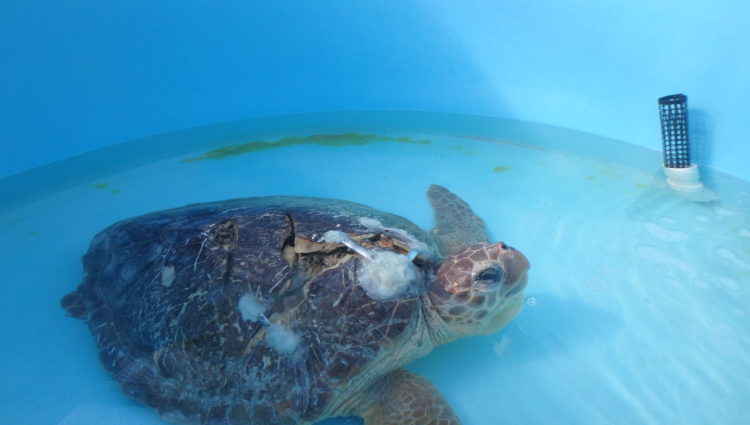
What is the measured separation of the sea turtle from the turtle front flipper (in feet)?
1.44

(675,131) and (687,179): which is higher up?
(675,131)

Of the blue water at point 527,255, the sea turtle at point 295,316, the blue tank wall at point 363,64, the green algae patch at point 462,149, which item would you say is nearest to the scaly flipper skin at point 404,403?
the sea turtle at point 295,316

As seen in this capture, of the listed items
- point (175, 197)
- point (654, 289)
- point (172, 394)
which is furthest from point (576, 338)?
point (175, 197)

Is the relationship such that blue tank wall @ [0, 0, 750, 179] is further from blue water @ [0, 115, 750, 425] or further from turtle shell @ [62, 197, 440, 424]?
turtle shell @ [62, 197, 440, 424]

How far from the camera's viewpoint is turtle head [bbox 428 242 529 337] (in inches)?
56.2

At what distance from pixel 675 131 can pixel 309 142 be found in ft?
8.84

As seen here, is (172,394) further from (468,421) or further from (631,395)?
(631,395)

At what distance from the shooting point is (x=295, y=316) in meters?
1.37

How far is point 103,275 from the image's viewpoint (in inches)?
70.7

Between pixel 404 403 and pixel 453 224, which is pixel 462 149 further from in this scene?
pixel 404 403

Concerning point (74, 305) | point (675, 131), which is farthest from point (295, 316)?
point (675, 131)

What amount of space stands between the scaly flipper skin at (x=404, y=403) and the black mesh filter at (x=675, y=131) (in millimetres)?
2303

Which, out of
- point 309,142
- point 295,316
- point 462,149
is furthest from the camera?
point 309,142

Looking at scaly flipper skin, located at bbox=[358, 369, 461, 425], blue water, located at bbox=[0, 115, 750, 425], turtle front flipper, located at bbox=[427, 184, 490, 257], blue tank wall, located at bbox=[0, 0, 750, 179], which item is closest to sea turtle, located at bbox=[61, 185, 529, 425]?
scaly flipper skin, located at bbox=[358, 369, 461, 425]
